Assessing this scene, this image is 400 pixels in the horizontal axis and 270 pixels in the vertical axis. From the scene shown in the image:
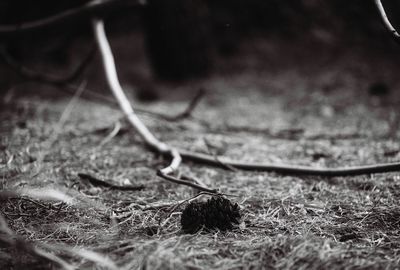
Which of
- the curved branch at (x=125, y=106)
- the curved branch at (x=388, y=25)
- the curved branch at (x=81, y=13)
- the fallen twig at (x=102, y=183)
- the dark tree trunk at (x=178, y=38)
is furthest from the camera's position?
the dark tree trunk at (x=178, y=38)

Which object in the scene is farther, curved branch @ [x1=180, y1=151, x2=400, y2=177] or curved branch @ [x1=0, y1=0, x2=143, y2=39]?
curved branch @ [x1=0, y1=0, x2=143, y2=39]

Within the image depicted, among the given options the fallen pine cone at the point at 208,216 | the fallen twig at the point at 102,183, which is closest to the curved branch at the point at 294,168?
the fallen twig at the point at 102,183

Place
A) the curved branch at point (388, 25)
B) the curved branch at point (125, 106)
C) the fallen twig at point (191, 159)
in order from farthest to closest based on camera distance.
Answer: the curved branch at point (125, 106) → the fallen twig at point (191, 159) → the curved branch at point (388, 25)

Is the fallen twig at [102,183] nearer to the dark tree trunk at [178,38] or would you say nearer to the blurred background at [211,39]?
the blurred background at [211,39]

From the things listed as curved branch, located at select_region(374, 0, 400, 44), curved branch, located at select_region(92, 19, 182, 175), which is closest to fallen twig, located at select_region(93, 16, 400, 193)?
curved branch, located at select_region(92, 19, 182, 175)

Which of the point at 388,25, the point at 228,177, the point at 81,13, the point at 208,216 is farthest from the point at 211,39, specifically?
the point at 208,216

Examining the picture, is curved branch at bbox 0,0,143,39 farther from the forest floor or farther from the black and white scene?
the forest floor

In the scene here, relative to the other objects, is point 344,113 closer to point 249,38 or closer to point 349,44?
point 349,44
